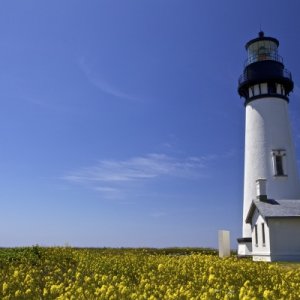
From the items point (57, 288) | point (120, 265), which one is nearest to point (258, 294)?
point (57, 288)

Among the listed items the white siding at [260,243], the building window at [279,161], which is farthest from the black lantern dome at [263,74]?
the white siding at [260,243]

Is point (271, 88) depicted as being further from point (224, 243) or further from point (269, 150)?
point (224, 243)

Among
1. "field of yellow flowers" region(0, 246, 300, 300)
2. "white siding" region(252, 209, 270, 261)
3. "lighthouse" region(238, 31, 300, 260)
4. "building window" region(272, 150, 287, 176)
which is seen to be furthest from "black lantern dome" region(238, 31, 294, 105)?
"field of yellow flowers" region(0, 246, 300, 300)

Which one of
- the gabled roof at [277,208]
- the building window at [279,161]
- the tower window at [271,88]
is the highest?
the tower window at [271,88]

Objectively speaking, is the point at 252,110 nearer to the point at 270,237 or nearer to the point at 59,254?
the point at 270,237

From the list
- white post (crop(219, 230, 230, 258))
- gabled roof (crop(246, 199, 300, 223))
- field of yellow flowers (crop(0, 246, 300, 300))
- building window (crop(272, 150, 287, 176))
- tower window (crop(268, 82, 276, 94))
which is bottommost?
field of yellow flowers (crop(0, 246, 300, 300))

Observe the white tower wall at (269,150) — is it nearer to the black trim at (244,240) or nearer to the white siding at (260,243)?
the black trim at (244,240)

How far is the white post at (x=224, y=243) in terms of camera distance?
1055 inches

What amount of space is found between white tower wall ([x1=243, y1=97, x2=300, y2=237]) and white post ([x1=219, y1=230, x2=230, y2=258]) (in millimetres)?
2414

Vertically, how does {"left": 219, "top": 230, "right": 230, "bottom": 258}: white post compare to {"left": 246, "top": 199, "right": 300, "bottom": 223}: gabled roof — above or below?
below

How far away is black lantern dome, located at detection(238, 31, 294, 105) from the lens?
99.1 ft

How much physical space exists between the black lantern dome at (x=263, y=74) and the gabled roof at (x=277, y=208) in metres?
7.83

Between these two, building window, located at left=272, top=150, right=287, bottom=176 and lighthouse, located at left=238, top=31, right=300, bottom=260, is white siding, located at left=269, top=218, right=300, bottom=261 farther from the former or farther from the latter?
building window, located at left=272, top=150, right=287, bottom=176

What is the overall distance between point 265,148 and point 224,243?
23.0 ft
